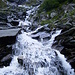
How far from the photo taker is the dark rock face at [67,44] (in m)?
14.3

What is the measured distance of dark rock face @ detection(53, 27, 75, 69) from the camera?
564 inches

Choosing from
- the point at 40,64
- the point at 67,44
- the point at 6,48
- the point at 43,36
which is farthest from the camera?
the point at 43,36

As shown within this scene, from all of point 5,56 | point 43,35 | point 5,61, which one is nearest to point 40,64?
point 5,61

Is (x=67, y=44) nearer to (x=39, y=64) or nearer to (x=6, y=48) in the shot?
(x=39, y=64)

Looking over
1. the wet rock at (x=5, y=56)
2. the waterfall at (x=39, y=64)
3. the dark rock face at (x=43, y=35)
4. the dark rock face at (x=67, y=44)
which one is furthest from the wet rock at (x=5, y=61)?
the dark rock face at (x=43, y=35)

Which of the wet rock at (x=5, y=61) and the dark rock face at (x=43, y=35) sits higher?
the dark rock face at (x=43, y=35)

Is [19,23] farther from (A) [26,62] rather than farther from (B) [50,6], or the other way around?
(A) [26,62]

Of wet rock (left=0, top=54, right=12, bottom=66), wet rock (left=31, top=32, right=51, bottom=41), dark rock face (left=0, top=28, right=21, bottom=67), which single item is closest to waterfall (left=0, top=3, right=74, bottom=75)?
wet rock (left=0, top=54, right=12, bottom=66)

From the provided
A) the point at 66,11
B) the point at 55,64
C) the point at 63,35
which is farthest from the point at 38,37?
the point at 66,11

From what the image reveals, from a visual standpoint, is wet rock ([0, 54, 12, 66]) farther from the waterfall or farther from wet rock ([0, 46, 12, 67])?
the waterfall

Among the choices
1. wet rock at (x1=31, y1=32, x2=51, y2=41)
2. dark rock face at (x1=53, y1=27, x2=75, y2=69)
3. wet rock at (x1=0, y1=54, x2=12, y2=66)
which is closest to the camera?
dark rock face at (x1=53, y1=27, x2=75, y2=69)

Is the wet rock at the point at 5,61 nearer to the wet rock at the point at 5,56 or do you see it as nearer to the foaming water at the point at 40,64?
the wet rock at the point at 5,56

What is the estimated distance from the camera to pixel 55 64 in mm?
14180

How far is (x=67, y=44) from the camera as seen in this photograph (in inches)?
596
